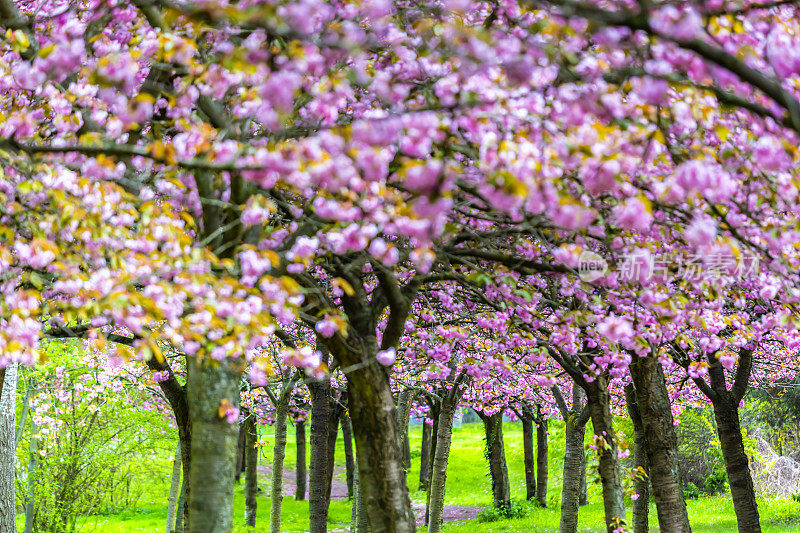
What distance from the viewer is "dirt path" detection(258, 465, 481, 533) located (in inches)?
1150

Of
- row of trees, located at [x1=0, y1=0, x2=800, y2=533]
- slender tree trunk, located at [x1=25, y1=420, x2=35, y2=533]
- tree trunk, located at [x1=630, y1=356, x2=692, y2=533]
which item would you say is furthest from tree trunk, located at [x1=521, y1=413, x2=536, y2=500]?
row of trees, located at [x1=0, y1=0, x2=800, y2=533]

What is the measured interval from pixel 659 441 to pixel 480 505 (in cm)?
2331

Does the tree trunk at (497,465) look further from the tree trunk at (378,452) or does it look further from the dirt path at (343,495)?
the tree trunk at (378,452)

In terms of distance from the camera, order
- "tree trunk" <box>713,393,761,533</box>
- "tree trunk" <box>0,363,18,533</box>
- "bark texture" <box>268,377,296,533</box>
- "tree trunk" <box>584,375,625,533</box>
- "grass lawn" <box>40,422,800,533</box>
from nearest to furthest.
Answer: "tree trunk" <box>584,375,625,533</box> < "tree trunk" <box>0,363,18,533</box> < "tree trunk" <box>713,393,761,533</box> < "bark texture" <box>268,377,296,533</box> < "grass lawn" <box>40,422,800,533</box>

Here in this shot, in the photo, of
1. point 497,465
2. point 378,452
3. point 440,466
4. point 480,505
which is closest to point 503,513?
point 497,465

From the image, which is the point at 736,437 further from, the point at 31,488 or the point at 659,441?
the point at 31,488

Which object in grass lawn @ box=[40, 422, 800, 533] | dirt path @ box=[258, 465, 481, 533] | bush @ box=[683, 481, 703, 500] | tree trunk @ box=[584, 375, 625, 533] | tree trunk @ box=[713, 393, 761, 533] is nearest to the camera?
tree trunk @ box=[584, 375, 625, 533]

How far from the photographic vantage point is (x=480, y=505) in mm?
32938

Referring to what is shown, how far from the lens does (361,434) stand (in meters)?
8.12

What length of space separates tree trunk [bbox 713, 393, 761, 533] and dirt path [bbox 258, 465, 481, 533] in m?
8.43

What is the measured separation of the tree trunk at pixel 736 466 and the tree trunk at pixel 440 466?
6.15 meters

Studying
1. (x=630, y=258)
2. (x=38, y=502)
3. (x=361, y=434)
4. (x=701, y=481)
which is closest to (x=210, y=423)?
(x=361, y=434)

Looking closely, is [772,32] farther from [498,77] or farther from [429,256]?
[429,256]

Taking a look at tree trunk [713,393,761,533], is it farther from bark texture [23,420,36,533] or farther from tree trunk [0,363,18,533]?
bark texture [23,420,36,533]
